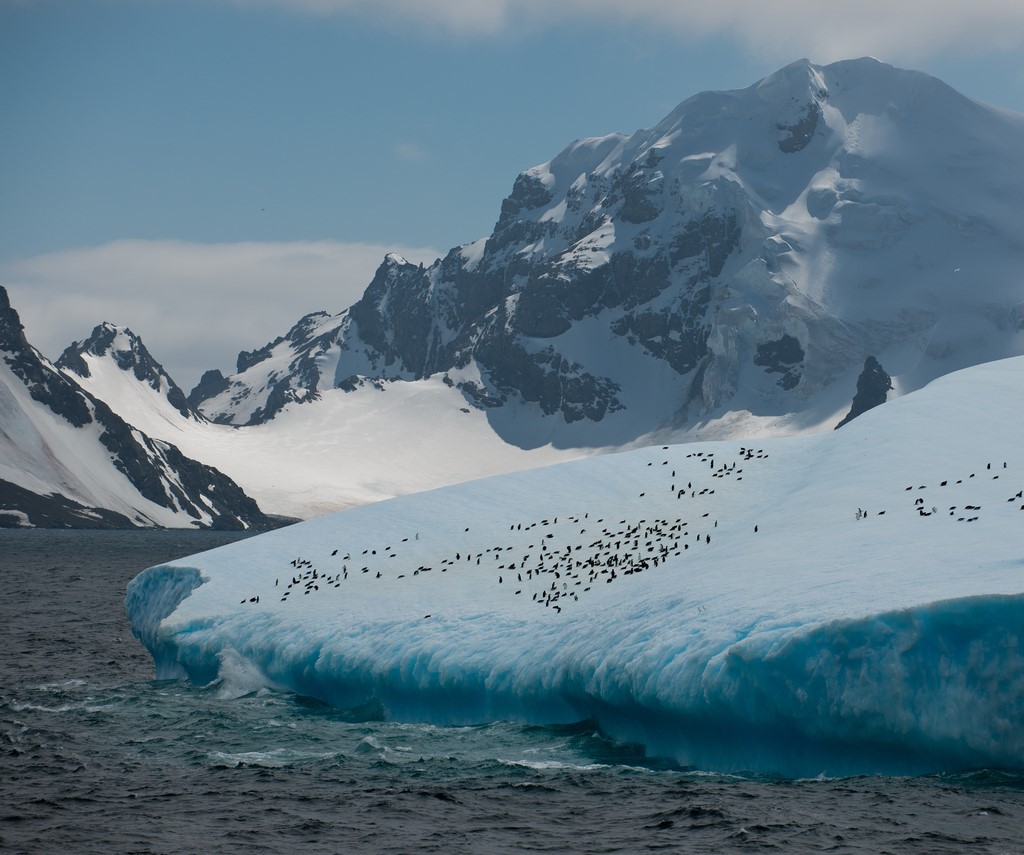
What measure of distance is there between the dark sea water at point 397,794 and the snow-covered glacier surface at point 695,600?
97 centimetres

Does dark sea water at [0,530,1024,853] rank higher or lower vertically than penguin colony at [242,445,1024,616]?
lower

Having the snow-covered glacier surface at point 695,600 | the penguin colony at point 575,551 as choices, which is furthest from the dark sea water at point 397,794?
the penguin colony at point 575,551

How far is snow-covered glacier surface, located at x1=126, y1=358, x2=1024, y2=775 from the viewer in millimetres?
25359

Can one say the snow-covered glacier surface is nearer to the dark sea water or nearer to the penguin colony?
the penguin colony

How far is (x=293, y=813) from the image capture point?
1006 inches

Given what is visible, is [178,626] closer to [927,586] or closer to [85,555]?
[927,586]

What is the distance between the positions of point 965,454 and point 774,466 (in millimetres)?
9743

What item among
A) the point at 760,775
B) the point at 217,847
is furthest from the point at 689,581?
the point at 217,847

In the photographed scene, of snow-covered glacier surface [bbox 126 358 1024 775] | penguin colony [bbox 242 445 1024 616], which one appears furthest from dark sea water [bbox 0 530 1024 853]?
penguin colony [bbox 242 445 1024 616]

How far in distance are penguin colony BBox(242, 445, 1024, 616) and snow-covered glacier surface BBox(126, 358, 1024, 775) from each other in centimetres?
11

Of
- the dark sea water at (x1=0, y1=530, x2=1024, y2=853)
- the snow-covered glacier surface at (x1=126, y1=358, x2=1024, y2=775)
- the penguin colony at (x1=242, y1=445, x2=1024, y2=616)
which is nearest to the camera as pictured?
the dark sea water at (x1=0, y1=530, x2=1024, y2=853)

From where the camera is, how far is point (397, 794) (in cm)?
2684

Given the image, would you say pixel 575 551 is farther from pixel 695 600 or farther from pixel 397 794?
Result: pixel 397 794

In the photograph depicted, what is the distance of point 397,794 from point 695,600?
8235 mm
